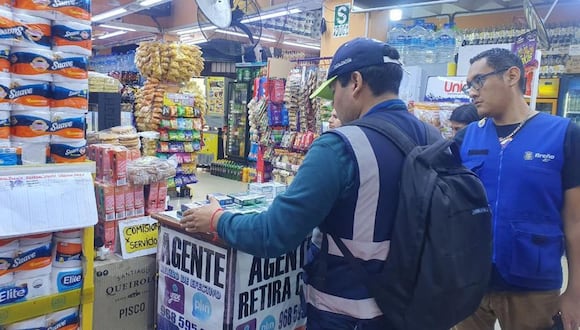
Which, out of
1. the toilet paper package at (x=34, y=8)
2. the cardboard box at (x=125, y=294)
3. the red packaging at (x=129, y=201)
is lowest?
the cardboard box at (x=125, y=294)

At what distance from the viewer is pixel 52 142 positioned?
1.84 meters

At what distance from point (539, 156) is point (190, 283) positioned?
145 centimetres

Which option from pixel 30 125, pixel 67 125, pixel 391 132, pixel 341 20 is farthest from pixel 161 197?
pixel 341 20

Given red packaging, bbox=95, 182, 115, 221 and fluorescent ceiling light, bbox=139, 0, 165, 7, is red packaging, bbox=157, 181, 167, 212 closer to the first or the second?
red packaging, bbox=95, 182, 115, 221

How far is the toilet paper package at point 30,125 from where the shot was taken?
175 cm

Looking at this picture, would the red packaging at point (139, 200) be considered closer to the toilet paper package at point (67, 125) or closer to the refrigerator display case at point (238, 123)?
the toilet paper package at point (67, 125)

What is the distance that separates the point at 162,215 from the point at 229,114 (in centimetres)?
973

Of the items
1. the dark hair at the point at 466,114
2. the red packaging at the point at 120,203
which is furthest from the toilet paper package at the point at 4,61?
the dark hair at the point at 466,114

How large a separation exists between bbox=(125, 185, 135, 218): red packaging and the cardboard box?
0.90 ft

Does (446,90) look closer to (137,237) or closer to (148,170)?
(148,170)

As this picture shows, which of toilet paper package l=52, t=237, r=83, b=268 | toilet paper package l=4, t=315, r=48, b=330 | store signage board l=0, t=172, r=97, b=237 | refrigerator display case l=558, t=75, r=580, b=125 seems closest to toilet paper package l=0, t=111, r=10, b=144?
store signage board l=0, t=172, r=97, b=237

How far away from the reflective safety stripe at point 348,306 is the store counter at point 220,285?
283 mm

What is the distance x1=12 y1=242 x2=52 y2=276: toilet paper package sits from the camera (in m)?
1.49

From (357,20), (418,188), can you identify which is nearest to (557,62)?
(357,20)
